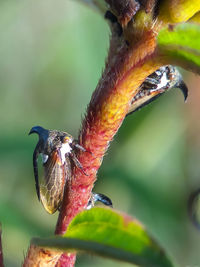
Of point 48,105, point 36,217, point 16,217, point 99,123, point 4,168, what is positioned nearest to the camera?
point 99,123

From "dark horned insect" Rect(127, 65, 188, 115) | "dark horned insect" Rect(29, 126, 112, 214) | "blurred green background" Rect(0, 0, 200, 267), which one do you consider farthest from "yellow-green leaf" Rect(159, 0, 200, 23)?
"blurred green background" Rect(0, 0, 200, 267)

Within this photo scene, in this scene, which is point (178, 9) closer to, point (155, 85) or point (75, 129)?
point (155, 85)

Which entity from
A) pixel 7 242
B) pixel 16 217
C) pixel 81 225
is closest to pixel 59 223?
pixel 81 225

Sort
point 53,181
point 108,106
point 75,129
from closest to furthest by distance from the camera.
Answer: point 108,106 → point 53,181 → point 75,129

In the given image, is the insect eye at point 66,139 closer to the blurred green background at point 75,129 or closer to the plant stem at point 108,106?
the plant stem at point 108,106

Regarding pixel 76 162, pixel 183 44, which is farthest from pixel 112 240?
pixel 183 44

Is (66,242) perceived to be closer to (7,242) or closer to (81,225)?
(81,225)
